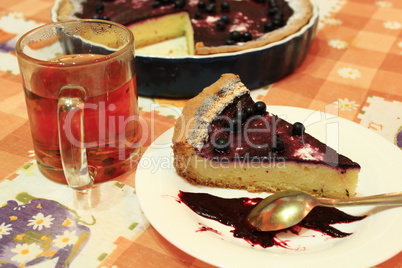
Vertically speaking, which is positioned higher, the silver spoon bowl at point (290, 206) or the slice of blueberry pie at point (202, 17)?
the slice of blueberry pie at point (202, 17)

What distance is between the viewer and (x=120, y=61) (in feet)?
4.56

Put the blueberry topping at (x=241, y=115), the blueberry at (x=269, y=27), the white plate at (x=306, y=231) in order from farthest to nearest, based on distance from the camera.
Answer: the blueberry at (x=269, y=27)
the blueberry topping at (x=241, y=115)
the white plate at (x=306, y=231)

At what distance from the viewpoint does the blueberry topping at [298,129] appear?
5.05ft

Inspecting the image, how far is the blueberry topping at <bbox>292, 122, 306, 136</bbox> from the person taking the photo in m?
1.54

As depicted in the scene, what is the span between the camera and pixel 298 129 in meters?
1.54

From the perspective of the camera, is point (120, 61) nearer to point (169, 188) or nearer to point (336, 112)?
point (169, 188)

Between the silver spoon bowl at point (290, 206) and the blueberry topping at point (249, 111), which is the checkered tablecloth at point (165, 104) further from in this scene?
the blueberry topping at point (249, 111)

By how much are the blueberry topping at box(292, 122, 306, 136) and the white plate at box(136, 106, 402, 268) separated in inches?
4.1

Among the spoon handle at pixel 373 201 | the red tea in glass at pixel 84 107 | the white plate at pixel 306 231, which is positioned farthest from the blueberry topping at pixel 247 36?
the spoon handle at pixel 373 201

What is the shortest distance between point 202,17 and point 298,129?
3.97 feet

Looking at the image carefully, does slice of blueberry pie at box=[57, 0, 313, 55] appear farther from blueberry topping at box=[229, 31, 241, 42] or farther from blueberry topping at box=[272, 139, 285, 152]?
blueberry topping at box=[272, 139, 285, 152]

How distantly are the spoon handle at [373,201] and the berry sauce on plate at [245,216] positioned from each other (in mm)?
48

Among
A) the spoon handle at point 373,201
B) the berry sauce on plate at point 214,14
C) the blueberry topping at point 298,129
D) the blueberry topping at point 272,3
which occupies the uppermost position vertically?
the blueberry topping at point 272,3

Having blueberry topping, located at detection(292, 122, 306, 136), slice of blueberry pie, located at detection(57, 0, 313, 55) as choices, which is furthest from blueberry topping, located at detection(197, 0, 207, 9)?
blueberry topping, located at detection(292, 122, 306, 136)
